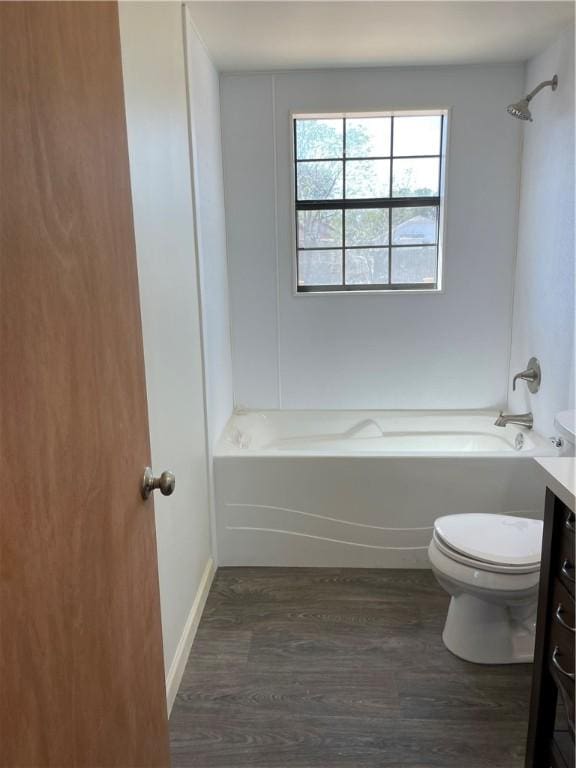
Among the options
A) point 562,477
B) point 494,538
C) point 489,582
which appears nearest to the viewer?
point 562,477

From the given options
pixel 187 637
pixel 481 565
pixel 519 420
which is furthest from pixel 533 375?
pixel 187 637

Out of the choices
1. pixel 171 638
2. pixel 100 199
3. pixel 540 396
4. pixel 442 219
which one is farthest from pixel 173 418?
pixel 442 219

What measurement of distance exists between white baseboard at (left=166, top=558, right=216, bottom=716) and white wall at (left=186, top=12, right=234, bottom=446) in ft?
1.93

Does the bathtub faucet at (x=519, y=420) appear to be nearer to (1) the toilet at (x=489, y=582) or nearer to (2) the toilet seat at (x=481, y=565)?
(1) the toilet at (x=489, y=582)

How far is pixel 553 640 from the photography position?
51.1 inches

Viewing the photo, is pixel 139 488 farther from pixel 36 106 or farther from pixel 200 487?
pixel 200 487

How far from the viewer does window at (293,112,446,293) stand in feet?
10.3

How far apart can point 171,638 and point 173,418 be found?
73 centimetres

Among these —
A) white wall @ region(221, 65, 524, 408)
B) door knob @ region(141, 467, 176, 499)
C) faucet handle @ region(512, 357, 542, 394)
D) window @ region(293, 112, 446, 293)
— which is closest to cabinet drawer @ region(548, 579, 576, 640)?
door knob @ region(141, 467, 176, 499)

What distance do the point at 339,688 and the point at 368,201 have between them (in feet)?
8.09

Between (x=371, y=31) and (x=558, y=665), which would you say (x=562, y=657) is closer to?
(x=558, y=665)

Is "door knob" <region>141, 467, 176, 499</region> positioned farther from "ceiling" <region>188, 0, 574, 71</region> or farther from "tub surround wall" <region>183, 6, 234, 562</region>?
"ceiling" <region>188, 0, 574, 71</region>

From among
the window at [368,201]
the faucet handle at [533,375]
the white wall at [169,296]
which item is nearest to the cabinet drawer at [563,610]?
the white wall at [169,296]

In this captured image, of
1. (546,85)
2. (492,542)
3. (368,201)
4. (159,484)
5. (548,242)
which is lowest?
(492,542)
